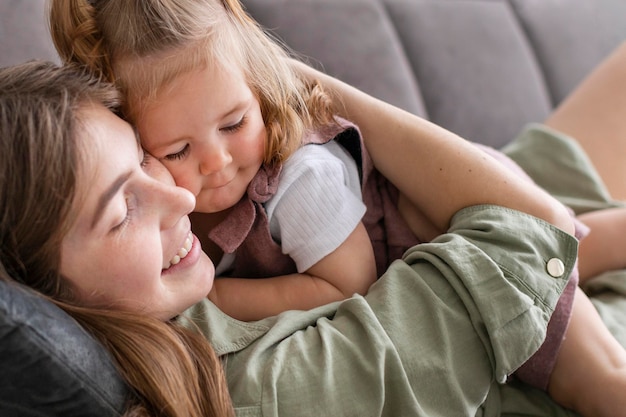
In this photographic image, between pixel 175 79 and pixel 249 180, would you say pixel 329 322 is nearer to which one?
pixel 249 180

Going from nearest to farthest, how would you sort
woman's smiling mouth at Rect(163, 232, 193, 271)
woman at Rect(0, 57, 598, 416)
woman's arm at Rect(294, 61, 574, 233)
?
woman at Rect(0, 57, 598, 416), woman's smiling mouth at Rect(163, 232, 193, 271), woman's arm at Rect(294, 61, 574, 233)

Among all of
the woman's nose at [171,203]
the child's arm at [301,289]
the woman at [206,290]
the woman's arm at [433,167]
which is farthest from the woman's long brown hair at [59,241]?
the woman's arm at [433,167]

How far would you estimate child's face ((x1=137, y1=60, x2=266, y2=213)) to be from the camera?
35.8 inches

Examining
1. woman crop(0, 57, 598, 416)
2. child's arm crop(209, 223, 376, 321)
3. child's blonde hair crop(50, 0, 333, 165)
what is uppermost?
child's blonde hair crop(50, 0, 333, 165)

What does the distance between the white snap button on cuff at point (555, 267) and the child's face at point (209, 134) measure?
1.41 ft

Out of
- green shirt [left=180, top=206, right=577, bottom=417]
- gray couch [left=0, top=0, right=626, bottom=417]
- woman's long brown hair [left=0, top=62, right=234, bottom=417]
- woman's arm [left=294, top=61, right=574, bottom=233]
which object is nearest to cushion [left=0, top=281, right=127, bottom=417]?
woman's long brown hair [left=0, top=62, right=234, bottom=417]

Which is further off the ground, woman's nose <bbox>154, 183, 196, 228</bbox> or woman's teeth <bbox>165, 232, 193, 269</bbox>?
woman's nose <bbox>154, 183, 196, 228</bbox>

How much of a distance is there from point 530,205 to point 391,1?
2.99 ft

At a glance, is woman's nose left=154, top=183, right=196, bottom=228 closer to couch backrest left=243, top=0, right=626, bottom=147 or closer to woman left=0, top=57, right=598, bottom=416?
woman left=0, top=57, right=598, bottom=416

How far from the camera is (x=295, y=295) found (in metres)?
1.01

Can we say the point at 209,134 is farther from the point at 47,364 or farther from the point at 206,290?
the point at 47,364

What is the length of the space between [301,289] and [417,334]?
0.22m

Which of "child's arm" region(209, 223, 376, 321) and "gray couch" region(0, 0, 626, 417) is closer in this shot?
"child's arm" region(209, 223, 376, 321)

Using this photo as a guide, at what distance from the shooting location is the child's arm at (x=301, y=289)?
3.29 feet
